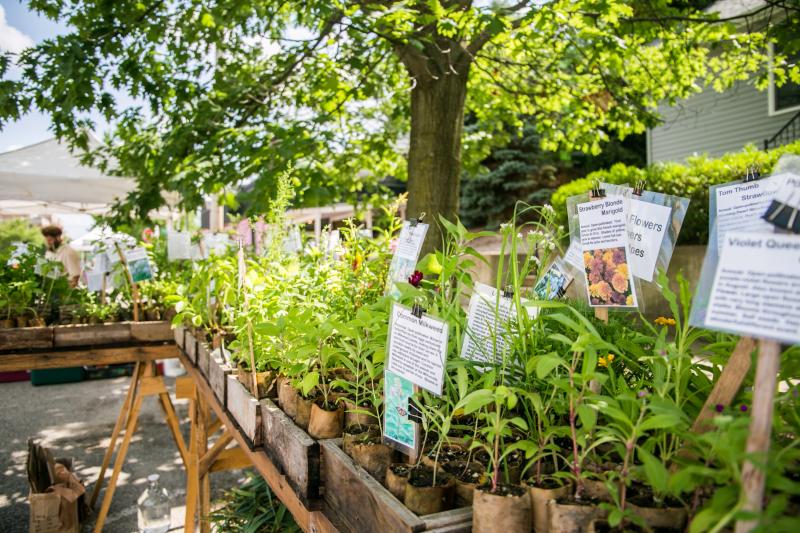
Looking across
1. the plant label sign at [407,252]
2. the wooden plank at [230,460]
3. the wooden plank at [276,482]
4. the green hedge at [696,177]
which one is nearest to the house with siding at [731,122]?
the green hedge at [696,177]

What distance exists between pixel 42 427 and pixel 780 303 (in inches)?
231

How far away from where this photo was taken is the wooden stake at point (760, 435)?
64 centimetres

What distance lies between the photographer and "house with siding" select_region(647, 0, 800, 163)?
8.80m

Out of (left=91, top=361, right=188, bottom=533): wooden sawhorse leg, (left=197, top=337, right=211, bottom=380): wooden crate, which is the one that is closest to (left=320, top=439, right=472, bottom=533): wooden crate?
(left=197, top=337, right=211, bottom=380): wooden crate

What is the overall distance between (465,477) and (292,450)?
0.47 metres

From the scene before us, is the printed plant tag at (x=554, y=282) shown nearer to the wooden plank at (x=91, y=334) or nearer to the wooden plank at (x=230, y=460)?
the wooden plank at (x=230, y=460)

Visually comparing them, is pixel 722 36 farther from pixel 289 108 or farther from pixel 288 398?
pixel 288 398

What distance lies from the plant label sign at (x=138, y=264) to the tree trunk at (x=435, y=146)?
1.57m

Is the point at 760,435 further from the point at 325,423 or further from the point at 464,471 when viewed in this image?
the point at 325,423

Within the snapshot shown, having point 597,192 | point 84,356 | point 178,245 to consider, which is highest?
point 597,192

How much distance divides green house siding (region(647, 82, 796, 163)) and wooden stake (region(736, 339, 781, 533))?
938 cm

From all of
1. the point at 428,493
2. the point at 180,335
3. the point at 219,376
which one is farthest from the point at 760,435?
the point at 180,335

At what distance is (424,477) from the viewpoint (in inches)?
40.3

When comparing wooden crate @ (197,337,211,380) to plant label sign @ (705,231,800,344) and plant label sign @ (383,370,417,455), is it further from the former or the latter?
plant label sign @ (705,231,800,344)
